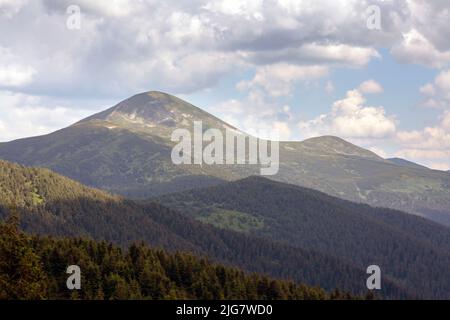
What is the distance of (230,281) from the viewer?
127 meters

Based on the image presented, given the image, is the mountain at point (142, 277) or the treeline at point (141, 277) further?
the treeline at point (141, 277)

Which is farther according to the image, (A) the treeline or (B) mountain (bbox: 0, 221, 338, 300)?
(A) the treeline
